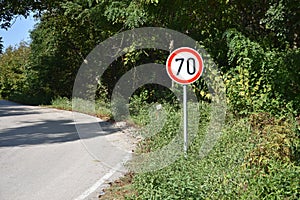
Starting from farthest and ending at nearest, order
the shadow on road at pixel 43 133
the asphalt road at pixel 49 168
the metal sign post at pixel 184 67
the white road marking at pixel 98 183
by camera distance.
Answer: the shadow on road at pixel 43 133
the metal sign post at pixel 184 67
the asphalt road at pixel 49 168
the white road marking at pixel 98 183

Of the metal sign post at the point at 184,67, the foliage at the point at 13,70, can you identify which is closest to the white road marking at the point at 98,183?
the metal sign post at the point at 184,67

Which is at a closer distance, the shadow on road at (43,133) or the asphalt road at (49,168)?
the asphalt road at (49,168)

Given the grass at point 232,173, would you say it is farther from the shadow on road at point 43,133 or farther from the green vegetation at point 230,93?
the shadow on road at point 43,133

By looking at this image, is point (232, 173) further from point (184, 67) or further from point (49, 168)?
point (49, 168)

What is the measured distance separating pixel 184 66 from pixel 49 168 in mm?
3594

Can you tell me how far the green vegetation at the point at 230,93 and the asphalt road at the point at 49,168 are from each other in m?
0.73

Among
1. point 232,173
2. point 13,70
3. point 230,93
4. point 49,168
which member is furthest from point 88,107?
point 13,70

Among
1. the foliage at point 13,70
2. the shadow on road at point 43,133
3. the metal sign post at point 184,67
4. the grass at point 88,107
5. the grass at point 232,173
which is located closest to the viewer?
the grass at point 232,173

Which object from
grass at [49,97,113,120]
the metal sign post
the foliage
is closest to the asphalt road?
the metal sign post

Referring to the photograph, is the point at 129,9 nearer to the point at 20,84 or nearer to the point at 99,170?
the point at 99,170

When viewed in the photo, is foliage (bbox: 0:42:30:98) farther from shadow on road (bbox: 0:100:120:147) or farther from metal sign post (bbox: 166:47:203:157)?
metal sign post (bbox: 166:47:203:157)

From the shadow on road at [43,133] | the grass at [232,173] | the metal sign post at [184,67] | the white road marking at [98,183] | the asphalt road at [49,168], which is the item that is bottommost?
the white road marking at [98,183]

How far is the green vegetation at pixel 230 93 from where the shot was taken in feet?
21.0

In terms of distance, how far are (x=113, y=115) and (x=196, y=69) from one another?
11856 millimetres
